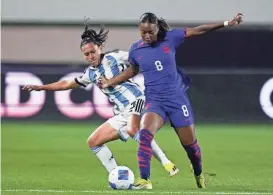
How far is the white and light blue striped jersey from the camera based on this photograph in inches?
481

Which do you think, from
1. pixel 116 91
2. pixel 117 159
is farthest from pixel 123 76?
pixel 117 159

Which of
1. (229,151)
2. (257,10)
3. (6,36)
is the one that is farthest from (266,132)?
(6,36)

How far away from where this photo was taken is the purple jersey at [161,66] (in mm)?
11320

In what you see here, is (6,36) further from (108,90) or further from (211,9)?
(108,90)

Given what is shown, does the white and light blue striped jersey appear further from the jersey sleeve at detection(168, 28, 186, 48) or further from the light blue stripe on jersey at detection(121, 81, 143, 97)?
the jersey sleeve at detection(168, 28, 186, 48)

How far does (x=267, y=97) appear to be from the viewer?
66.5 feet

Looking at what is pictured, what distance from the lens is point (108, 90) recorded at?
40.4 ft

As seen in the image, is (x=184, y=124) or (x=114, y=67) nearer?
(x=184, y=124)

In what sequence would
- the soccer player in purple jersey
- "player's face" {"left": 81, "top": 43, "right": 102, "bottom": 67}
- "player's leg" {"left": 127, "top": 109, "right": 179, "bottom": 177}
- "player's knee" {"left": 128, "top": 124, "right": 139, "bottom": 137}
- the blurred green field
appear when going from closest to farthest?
the soccer player in purple jersey < the blurred green field < "player's face" {"left": 81, "top": 43, "right": 102, "bottom": 67} < "player's leg" {"left": 127, "top": 109, "right": 179, "bottom": 177} < "player's knee" {"left": 128, "top": 124, "right": 139, "bottom": 137}

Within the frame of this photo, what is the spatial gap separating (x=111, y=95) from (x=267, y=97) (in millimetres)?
8373

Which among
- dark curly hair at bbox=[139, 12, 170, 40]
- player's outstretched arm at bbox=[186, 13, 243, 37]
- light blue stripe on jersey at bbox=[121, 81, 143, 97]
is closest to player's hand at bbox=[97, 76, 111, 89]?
light blue stripe on jersey at bbox=[121, 81, 143, 97]

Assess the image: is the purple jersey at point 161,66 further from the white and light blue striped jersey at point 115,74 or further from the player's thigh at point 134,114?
the player's thigh at point 134,114

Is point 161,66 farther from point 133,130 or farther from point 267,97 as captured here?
point 267,97

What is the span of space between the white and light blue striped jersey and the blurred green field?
1.03 metres
